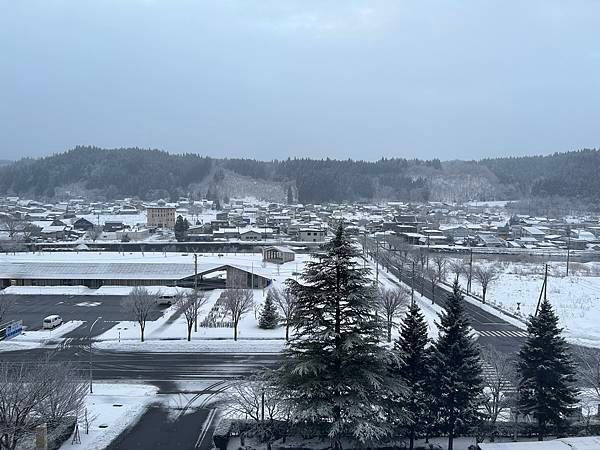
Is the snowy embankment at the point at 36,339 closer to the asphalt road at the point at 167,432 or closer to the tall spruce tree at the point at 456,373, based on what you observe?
the asphalt road at the point at 167,432

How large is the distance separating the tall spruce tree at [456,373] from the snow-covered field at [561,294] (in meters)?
14.1

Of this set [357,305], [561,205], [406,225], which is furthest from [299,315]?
[561,205]

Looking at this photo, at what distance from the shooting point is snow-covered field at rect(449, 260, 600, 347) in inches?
1017

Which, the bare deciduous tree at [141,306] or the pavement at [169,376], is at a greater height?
the bare deciduous tree at [141,306]

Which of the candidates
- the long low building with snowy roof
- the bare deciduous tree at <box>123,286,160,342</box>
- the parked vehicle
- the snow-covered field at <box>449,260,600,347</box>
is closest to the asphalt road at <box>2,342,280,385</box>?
the bare deciduous tree at <box>123,286,160,342</box>

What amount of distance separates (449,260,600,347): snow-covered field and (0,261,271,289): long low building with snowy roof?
1696 centimetres

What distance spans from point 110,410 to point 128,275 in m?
21.6

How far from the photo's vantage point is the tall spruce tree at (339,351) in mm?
10680

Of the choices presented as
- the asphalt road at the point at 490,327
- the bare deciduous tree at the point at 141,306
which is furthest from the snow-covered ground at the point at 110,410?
the asphalt road at the point at 490,327

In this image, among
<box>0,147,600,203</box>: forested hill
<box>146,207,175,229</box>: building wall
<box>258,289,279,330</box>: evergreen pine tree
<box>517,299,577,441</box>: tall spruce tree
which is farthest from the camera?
<box>0,147,600,203</box>: forested hill

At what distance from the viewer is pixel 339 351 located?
10867 millimetres

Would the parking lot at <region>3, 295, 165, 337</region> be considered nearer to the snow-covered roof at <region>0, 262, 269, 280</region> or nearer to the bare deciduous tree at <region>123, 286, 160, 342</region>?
the bare deciduous tree at <region>123, 286, 160, 342</region>

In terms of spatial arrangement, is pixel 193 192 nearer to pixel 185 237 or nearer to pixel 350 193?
pixel 350 193

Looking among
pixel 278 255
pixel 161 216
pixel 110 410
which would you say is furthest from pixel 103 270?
pixel 161 216
